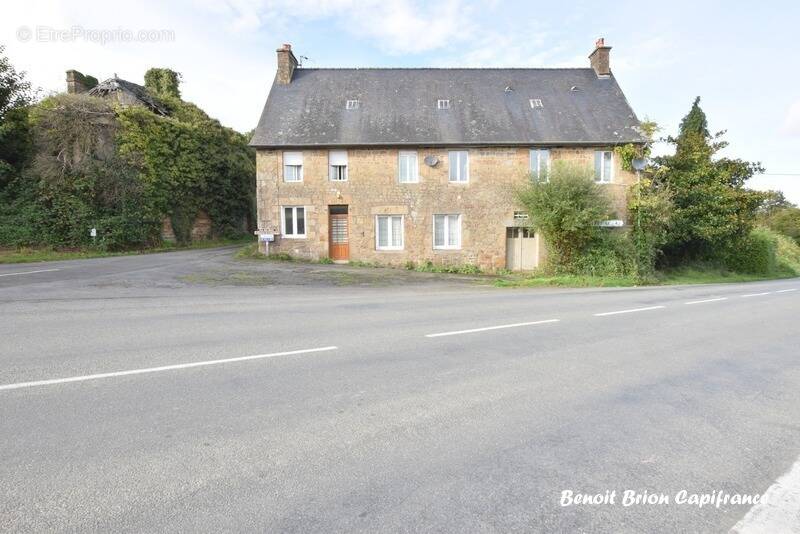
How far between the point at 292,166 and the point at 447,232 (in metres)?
7.99

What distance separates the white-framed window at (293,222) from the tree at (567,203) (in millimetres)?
10101

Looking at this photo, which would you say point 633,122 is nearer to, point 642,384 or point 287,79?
point 287,79

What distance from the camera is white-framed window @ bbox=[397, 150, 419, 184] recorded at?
21891 mm

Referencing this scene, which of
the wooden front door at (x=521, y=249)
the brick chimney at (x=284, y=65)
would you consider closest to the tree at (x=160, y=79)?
the brick chimney at (x=284, y=65)

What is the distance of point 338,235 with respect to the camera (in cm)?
2219

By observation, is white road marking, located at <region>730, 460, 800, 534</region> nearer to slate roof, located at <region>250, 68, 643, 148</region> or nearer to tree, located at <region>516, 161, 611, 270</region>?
tree, located at <region>516, 161, 611, 270</region>

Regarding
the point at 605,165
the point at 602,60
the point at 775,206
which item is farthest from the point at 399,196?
the point at 775,206

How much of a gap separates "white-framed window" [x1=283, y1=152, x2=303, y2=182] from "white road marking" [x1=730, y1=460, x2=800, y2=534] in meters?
20.8

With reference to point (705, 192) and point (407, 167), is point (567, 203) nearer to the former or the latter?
point (407, 167)

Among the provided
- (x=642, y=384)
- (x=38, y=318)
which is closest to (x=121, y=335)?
(x=38, y=318)

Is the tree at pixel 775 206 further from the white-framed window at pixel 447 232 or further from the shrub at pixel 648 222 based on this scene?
the white-framed window at pixel 447 232

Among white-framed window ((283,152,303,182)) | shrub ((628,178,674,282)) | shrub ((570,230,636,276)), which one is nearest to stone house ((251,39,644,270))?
white-framed window ((283,152,303,182))

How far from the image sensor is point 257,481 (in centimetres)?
296

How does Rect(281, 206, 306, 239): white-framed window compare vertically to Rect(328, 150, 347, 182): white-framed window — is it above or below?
below
